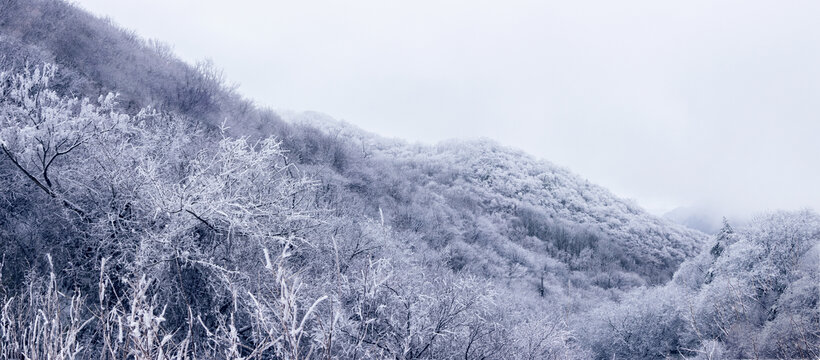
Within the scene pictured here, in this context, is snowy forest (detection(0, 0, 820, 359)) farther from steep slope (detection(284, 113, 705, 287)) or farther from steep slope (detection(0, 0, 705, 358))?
steep slope (detection(284, 113, 705, 287))

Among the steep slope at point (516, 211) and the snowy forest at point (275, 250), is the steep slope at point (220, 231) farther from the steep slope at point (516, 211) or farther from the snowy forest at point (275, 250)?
the steep slope at point (516, 211)

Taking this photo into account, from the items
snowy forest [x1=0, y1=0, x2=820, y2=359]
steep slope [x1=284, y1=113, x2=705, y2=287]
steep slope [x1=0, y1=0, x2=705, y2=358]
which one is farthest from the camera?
steep slope [x1=284, y1=113, x2=705, y2=287]

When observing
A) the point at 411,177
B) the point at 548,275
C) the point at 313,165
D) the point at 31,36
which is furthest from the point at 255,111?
the point at 548,275

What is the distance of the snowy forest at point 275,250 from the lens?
4691mm

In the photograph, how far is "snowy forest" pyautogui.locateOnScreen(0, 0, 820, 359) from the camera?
4.69 m

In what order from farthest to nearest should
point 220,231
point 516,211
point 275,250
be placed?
point 516,211 < point 275,250 < point 220,231

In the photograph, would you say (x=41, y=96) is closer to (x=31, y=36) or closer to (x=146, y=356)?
(x=146, y=356)

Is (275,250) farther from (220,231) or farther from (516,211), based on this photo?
(516,211)

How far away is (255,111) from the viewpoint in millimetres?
17703

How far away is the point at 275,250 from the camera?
7055 mm

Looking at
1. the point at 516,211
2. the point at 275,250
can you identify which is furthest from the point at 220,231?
the point at 516,211

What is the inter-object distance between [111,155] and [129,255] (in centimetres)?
137

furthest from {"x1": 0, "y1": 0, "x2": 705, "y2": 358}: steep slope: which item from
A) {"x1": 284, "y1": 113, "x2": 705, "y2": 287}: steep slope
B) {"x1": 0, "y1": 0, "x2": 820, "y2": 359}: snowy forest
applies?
{"x1": 284, "y1": 113, "x2": 705, "y2": 287}: steep slope

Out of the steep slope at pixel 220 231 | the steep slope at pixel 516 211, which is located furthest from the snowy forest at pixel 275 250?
the steep slope at pixel 516 211
